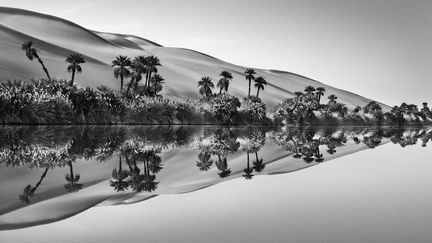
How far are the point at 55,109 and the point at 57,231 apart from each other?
4047 cm

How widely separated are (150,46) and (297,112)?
94824mm

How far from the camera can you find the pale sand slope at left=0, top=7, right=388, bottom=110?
10962 cm

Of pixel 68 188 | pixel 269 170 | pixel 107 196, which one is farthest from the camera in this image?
pixel 269 170

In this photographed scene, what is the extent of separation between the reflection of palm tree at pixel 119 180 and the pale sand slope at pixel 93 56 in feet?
279

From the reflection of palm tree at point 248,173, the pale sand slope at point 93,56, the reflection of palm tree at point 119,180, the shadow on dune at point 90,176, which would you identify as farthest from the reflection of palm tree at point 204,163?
the pale sand slope at point 93,56

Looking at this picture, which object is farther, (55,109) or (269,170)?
(55,109)

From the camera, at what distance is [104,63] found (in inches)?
5202

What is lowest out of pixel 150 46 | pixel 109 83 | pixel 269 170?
pixel 269 170

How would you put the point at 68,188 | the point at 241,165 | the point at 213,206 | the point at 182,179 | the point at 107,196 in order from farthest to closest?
the point at 241,165 → the point at 182,179 → the point at 68,188 → the point at 107,196 → the point at 213,206

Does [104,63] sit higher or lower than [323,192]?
higher

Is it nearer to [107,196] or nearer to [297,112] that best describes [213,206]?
[107,196]

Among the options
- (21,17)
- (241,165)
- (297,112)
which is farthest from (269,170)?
(21,17)

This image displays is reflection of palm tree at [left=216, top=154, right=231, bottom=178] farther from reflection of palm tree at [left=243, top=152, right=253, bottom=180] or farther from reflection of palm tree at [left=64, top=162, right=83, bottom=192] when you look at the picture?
reflection of palm tree at [left=64, top=162, right=83, bottom=192]

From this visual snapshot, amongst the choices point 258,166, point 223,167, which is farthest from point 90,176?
point 258,166
